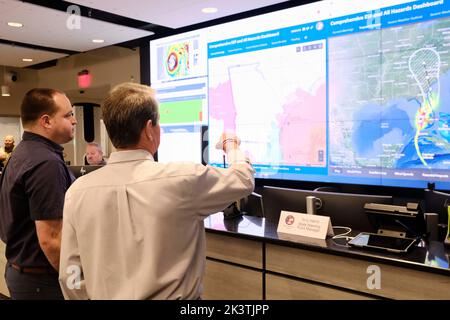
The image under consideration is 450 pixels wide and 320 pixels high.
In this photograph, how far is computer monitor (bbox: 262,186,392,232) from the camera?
1939 millimetres

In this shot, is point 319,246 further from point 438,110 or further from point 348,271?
point 438,110

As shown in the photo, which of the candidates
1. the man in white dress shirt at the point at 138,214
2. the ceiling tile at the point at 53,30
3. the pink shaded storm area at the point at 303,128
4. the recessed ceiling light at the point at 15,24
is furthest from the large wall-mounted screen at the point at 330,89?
the man in white dress shirt at the point at 138,214

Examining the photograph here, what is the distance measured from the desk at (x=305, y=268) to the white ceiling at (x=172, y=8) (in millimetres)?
2498

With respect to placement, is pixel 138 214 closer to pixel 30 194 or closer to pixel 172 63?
pixel 30 194

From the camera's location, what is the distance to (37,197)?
157 centimetres

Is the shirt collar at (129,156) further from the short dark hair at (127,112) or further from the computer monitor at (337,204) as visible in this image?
the computer monitor at (337,204)

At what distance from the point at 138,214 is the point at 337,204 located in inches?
45.0

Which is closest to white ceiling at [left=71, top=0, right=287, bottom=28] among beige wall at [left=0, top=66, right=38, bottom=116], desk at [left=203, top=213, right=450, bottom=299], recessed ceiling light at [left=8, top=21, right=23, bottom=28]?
recessed ceiling light at [left=8, top=21, right=23, bottom=28]

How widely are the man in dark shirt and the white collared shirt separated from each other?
12.4 inches

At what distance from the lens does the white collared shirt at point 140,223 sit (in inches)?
47.9

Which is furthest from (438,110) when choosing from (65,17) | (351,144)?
(65,17)

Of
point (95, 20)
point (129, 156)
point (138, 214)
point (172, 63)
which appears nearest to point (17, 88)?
point (95, 20)

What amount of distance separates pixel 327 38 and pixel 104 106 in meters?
2.49

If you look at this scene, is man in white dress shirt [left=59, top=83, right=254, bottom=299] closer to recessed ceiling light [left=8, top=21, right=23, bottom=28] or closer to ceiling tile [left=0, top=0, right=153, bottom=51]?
ceiling tile [left=0, top=0, right=153, bottom=51]
